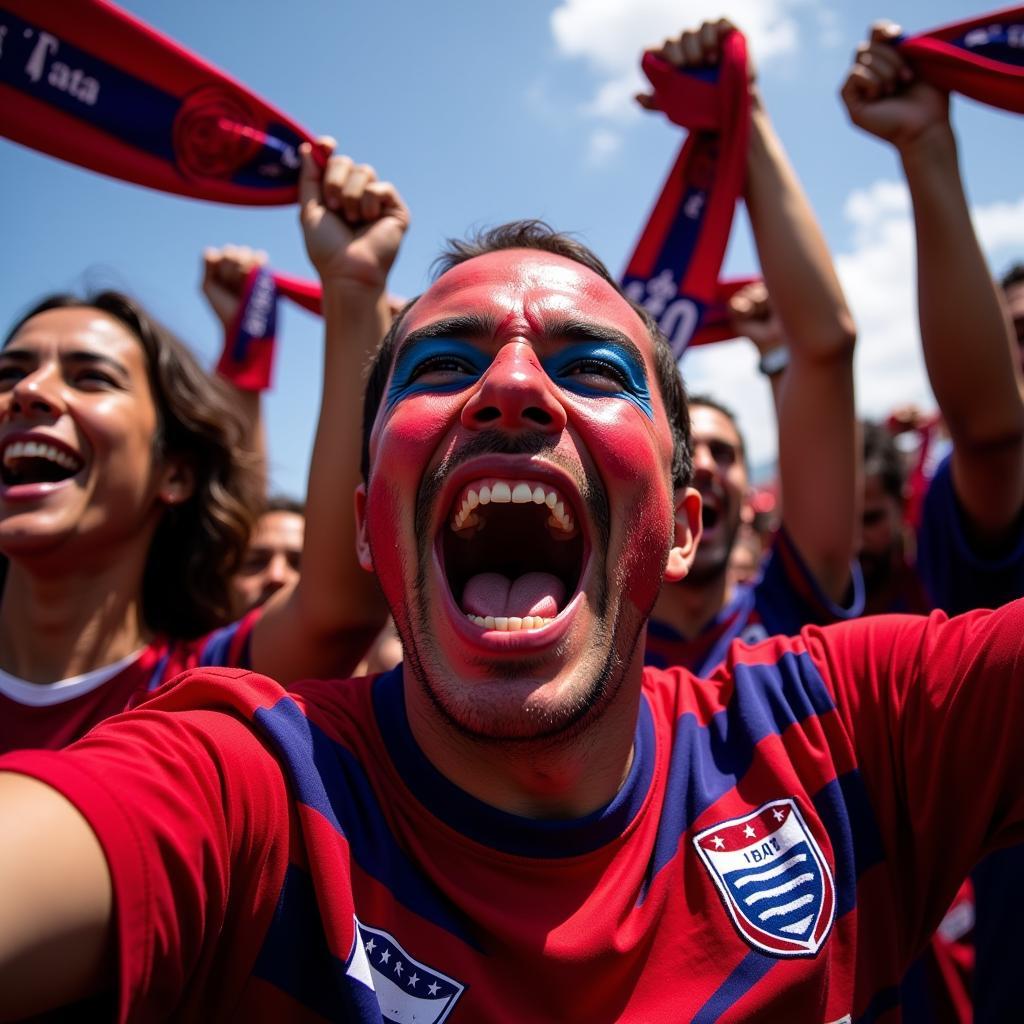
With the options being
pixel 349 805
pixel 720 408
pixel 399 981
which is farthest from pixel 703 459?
pixel 399 981

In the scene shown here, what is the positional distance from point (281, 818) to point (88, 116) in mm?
2447

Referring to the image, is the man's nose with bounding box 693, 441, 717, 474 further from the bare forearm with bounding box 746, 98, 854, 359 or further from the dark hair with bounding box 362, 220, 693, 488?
the dark hair with bounding box 362, 220, 693, 488

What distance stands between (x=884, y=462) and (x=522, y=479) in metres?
3.91

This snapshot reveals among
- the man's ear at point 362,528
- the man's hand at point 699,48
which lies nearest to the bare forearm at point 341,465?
the man's ear at point 362,528

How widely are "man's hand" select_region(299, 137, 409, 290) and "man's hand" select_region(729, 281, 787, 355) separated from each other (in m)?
1.57

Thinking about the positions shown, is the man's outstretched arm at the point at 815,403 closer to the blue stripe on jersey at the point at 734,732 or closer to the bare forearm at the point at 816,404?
the bare forearm at the point at 816,404

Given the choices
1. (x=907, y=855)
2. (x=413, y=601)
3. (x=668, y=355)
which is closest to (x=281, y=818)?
(x=413, y=601)

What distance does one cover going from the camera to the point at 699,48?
2768 mm

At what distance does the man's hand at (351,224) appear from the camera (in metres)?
2.28

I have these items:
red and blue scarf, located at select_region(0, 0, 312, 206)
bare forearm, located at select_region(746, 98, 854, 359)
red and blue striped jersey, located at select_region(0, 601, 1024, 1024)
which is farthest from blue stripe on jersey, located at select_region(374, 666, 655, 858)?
red and blue scarf, located at select_region(0, 0, 312, 206)

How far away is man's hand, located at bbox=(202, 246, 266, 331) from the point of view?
→ 3.43 metres

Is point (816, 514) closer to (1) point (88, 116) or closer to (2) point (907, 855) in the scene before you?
(2) point (907, 855)

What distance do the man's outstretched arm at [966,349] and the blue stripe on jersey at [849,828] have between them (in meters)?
1.11

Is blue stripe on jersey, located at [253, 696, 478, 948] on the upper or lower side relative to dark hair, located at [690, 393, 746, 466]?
lower
